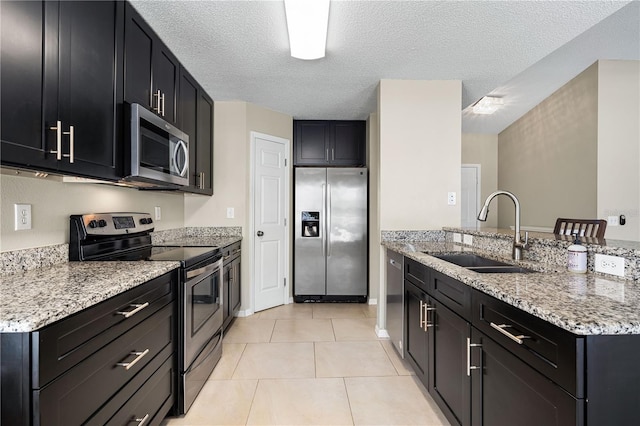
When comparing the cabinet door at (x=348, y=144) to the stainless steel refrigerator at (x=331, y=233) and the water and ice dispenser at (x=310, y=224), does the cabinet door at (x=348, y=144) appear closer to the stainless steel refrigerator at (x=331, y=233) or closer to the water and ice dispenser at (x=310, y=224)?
the stainless steel refrigerator at (x=331, y=233)

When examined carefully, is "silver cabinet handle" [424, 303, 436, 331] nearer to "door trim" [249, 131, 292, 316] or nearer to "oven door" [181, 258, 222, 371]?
"oven door" [181, 258, 222, 371]

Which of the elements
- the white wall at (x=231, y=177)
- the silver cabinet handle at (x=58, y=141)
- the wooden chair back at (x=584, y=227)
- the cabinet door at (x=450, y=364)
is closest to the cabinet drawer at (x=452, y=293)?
the cabinet door at (x=450, y=364)

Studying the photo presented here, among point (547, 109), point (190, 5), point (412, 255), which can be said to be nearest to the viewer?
point (190, 5)

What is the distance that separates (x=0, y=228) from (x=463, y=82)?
11.6ft

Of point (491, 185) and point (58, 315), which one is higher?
point (491, 185)

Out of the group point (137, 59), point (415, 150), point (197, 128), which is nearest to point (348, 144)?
point (415, 150)

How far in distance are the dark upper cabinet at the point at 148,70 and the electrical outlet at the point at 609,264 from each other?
247cm

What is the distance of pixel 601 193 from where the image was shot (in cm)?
393

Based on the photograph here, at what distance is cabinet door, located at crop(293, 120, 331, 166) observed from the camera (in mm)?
4234

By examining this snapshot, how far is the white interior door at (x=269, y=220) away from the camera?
3.66 metres

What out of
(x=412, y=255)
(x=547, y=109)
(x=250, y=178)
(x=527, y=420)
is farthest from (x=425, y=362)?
(x=547, y=109)

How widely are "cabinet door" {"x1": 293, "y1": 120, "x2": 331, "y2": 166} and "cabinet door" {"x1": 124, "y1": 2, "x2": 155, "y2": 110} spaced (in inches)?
92.3

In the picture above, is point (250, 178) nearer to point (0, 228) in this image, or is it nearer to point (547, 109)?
point (0, 228)

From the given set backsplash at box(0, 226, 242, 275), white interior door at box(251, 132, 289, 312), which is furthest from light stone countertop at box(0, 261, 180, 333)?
white interior door at box(251, 132, 289, 312)
